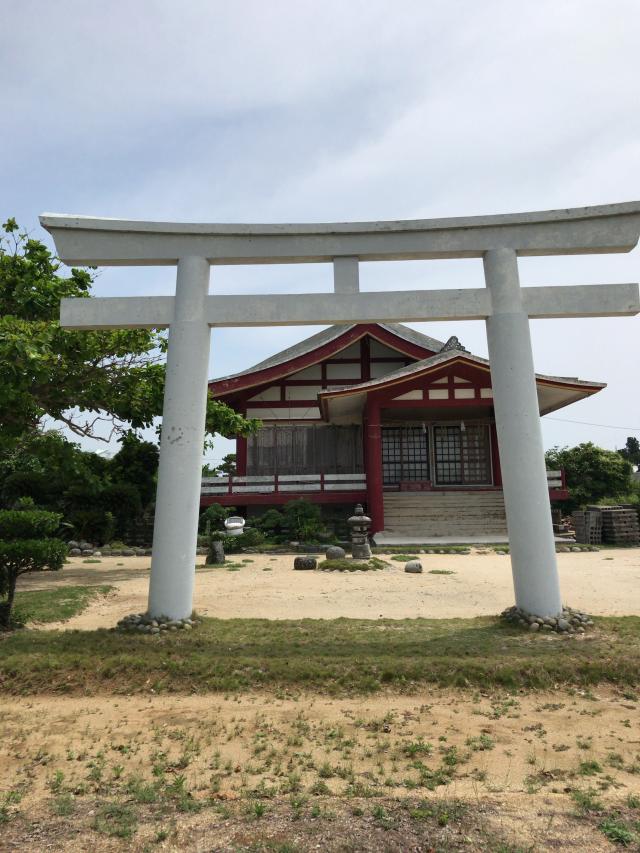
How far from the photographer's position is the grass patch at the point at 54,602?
731 centimetres

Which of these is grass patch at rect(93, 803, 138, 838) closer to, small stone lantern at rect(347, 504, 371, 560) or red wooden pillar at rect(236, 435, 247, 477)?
small stone lantern at rect(347, 504, 371, 560)

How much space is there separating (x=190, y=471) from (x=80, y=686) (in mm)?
2453

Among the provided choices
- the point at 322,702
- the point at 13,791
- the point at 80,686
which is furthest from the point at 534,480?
the point at 13,791

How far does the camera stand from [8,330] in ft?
28.1

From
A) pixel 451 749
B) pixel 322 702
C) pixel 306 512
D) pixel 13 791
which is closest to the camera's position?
pixel 13 791

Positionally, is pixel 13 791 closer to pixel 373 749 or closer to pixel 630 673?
pixel 373 749

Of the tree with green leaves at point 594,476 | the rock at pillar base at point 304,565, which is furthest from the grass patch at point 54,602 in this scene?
the tree with green leaves at point 594,476

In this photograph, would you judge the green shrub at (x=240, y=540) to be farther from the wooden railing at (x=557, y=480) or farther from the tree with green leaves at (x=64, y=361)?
the wooden railing at (x=557, y=480)

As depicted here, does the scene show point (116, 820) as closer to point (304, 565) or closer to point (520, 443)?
point (520, 443)

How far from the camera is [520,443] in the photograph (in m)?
6.52

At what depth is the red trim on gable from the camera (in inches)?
792

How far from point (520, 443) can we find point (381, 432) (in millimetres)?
13559

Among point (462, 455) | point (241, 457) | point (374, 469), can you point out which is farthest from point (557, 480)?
point (241, 457)

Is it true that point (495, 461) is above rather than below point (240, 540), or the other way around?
above
